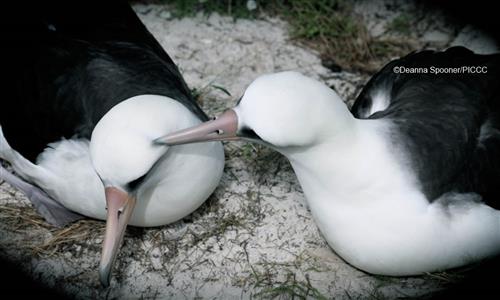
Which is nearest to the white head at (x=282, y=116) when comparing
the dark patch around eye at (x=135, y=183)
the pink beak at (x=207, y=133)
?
the pink beak at (x=207, y=133)

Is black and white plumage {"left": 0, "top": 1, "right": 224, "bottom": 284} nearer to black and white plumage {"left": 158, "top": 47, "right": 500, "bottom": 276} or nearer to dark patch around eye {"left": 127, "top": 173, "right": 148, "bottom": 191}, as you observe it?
dark patch around eye {"left": 127, "top": 173, "right": 148, "bottom": 191}

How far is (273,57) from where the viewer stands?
5.53m

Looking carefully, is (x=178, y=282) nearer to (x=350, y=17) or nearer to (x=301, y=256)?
(x=301, y=256)

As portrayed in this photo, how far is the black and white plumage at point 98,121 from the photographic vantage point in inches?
135

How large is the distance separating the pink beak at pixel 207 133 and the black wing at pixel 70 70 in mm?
659

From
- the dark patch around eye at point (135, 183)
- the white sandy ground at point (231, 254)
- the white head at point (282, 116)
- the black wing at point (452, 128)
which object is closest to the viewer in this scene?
the white head at point (282, 116)

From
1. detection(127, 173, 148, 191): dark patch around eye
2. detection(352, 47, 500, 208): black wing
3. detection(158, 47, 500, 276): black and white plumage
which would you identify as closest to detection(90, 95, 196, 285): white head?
detection(127, 173, 148, 191): dark patch around eye

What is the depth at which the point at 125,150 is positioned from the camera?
332 centimetres

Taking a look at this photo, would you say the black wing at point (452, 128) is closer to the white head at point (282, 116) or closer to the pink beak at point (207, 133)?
the white head at point (282, 116)

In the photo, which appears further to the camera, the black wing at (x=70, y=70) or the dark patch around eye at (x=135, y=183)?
the black wing at (x=70, y=70)

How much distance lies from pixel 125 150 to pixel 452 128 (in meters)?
1.71

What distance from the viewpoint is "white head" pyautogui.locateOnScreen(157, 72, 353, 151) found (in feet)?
10.3

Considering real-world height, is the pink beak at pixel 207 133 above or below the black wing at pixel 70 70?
above

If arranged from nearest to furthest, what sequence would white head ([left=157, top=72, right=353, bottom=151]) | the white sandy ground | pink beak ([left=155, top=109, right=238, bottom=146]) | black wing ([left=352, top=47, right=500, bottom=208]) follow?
white head ([left=157, top=72, right=353, bottom=151]) < pink beak ([left=155, top=109, right=238, bottom=146]) < black wing ([left=352, top=47, right=500, bottom=208]) < the white sandy ground
